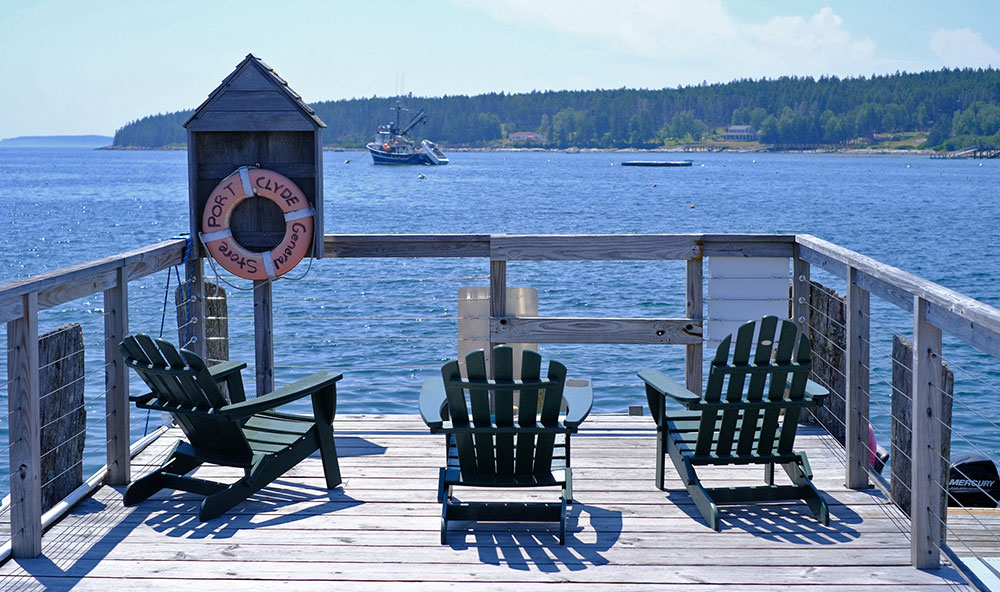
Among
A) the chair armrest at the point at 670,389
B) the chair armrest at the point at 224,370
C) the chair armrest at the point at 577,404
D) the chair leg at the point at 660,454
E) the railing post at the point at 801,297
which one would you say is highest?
the railing post at the point at 801,297

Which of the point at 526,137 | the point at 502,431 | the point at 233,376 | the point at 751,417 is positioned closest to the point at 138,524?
the point at 233,376

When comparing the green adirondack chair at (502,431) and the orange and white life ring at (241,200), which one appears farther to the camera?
the orange and white life ring at (241,200)

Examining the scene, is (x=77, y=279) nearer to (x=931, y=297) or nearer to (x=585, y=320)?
(x=585, y=320)

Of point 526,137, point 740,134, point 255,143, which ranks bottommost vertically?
point 255,143

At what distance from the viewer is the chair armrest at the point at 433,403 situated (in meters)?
2.96

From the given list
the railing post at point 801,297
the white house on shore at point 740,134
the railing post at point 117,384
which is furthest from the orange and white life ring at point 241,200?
the white house on shore at point 740,134

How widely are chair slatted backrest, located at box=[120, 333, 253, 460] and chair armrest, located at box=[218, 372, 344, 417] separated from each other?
4 cm

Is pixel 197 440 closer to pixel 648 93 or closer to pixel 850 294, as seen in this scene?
pixel 850 294

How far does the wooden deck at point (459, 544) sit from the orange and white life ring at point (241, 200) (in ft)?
3.31

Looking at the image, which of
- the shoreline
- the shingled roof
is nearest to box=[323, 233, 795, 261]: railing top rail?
the shingled roof

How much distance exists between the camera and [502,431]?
2.91 m

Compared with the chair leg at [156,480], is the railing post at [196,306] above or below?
above

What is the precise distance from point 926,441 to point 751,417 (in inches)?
22.6

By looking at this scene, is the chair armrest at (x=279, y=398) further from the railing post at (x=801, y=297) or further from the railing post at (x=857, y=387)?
the railing post at (x=801, y=297)
